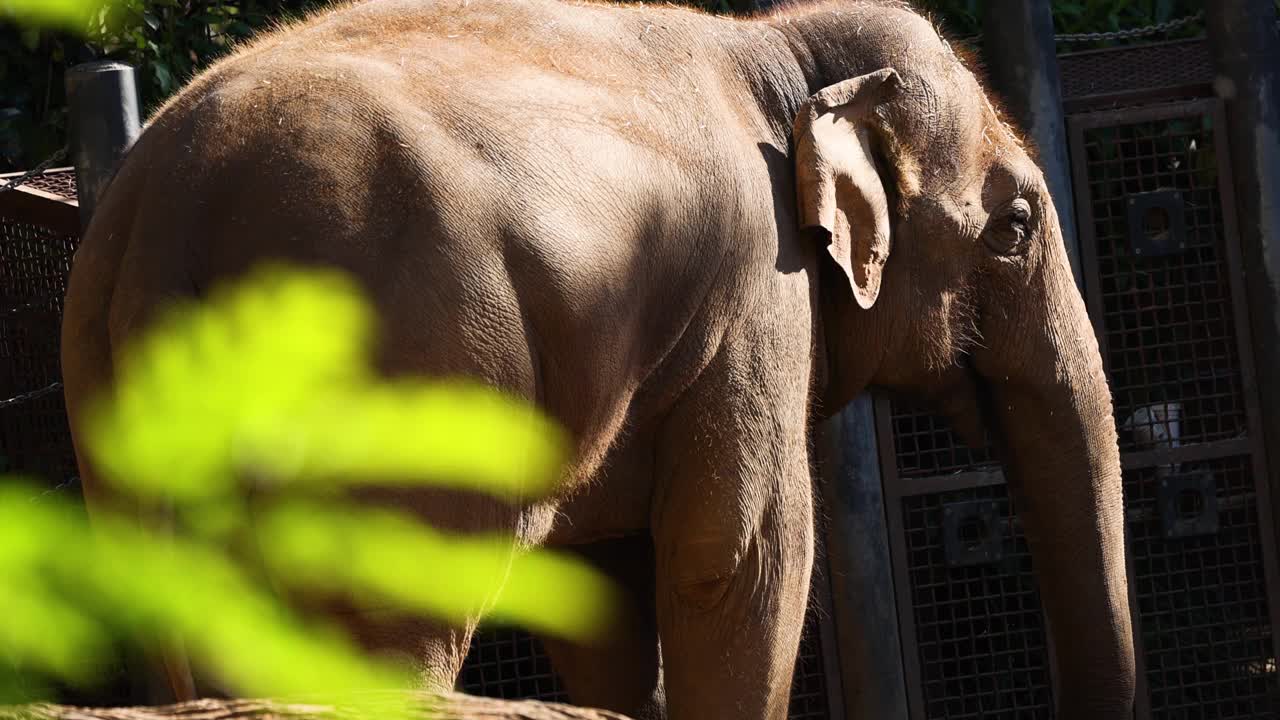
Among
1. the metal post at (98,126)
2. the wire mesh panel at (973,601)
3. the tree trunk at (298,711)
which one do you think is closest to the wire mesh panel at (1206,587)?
the wire mesh panel at (973,601)

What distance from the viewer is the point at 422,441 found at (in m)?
0.82

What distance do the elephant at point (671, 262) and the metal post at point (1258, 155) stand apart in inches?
35.7

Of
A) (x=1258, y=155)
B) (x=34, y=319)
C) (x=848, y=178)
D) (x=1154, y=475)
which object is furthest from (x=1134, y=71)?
(x=34, y=319)

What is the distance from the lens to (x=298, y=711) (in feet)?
3.04

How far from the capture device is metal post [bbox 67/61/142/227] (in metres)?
3.29

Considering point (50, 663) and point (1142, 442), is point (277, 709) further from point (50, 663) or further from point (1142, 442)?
point (1142, 442)

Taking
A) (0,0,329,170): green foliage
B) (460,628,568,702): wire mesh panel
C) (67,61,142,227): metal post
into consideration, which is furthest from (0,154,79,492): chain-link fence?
(460,628,568,702): wire mesh panel

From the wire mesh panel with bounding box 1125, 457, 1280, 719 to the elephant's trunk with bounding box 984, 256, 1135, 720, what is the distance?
758 mm

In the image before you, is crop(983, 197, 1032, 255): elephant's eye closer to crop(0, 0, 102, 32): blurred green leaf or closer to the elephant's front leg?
the elephant's front leg

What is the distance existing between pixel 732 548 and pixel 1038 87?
71.1 inches

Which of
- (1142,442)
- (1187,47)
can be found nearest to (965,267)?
(1142,442)

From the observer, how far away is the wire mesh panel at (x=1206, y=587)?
4.66 metres

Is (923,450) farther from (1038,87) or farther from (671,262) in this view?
(671,262)

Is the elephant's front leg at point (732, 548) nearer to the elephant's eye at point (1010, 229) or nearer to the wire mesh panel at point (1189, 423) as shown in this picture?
the elephant's eye at point (1010, 229)
